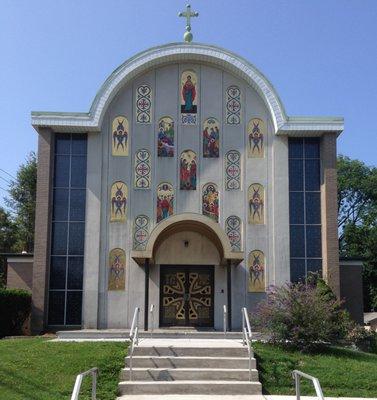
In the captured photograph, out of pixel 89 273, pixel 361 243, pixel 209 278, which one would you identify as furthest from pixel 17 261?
pixel 361 243

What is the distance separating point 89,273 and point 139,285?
189 centimetres

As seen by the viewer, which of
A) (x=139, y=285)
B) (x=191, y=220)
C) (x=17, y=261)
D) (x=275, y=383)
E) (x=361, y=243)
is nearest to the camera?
(x=275, y=383)

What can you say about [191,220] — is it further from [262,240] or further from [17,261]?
[17,261]

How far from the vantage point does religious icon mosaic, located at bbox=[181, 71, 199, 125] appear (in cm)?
2291

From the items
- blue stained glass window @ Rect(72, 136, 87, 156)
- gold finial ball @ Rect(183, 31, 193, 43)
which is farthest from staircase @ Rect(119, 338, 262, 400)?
gold finial ball @ Rect(183, 31, 193, 43)

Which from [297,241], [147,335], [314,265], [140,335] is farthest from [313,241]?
[140,335]

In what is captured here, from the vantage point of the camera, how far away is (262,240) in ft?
72.6

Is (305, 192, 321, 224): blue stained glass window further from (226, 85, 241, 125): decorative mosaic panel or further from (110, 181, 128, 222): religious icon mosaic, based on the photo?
(110, 181, 128, 222): religious icon mosaic

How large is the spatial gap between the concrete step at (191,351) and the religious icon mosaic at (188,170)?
8.68 metres

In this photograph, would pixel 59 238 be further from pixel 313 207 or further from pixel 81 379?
pixel 81 379

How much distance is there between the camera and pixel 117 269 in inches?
862

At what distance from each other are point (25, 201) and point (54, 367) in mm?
34441

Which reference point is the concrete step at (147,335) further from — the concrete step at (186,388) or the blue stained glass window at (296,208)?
the blue stained glass window at (296,208)

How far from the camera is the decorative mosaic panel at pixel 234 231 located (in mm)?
22031
